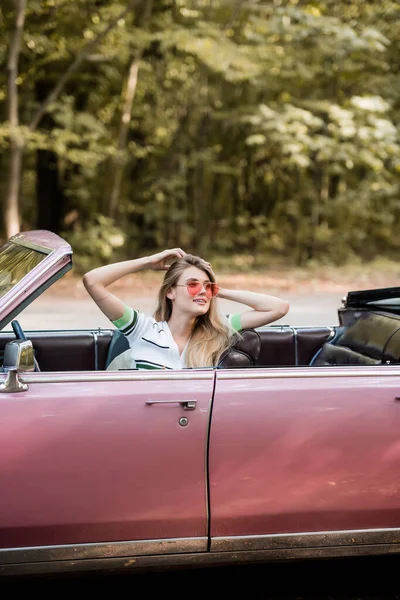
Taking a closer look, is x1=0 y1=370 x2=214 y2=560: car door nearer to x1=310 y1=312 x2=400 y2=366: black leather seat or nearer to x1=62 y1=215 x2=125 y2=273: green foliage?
x1=310 y1=312 x2=400 y2=366: black leather seat

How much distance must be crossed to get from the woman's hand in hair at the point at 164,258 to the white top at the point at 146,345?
223 mm

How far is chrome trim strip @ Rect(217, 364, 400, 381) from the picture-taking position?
122 inches

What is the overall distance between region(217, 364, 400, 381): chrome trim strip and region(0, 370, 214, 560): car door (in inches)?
5.9

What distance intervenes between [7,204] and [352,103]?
24.5 feet

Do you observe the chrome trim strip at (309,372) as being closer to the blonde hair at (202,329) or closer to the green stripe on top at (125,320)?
the blonde hair at (202,329)

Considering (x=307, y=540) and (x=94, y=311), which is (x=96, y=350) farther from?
(x=94, y=311)

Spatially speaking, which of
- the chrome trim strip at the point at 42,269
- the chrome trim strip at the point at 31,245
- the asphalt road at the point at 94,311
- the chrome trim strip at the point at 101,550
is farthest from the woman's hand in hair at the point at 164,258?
the asphalt road at the point at 94,311

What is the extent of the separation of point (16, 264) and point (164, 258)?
767 mm

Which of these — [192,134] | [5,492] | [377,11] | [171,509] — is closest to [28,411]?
[5,492]

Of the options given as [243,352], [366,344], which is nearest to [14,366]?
[243,352]

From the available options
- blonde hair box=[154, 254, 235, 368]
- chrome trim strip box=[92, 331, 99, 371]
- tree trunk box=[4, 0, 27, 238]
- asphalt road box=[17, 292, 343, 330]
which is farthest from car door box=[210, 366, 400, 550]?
tree trunk box=[4, 0, 27, 238]

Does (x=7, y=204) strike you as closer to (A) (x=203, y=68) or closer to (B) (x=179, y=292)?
(A) (x=203, y=68)

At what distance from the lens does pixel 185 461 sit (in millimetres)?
2967

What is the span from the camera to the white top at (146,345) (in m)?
3.66
